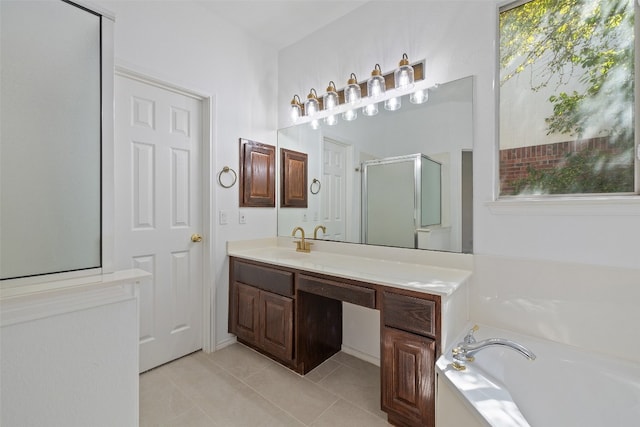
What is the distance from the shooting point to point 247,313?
2273 millimetres

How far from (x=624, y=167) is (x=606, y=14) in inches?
29.8

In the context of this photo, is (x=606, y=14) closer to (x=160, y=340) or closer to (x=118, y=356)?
(x=118, y=356)

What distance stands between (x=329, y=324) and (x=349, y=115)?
66.3 inches

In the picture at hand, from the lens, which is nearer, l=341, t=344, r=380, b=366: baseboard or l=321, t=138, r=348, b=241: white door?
l=341, t=344, r=380, b=366: baseboard

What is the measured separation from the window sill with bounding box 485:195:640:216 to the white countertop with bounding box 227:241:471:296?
17.4 inches

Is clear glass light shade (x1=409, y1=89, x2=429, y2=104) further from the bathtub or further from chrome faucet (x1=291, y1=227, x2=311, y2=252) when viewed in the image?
the bathtub

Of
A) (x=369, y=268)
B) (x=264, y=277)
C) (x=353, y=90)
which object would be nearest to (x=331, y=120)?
(x=353, y=90)

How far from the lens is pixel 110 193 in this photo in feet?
4.05

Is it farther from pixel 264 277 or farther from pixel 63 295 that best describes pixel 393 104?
pixel 63 295

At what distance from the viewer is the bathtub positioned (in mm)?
1092

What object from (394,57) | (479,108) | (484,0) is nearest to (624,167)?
(479,108)

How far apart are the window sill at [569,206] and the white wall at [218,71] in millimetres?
1947

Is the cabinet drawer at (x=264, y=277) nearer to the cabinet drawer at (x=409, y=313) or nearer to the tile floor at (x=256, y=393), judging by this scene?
the tile floor at (x=256, y=393)

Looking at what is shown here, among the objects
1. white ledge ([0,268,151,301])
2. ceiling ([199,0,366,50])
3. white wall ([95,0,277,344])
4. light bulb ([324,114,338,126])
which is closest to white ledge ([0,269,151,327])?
white ledge ([0,268,151,301])
